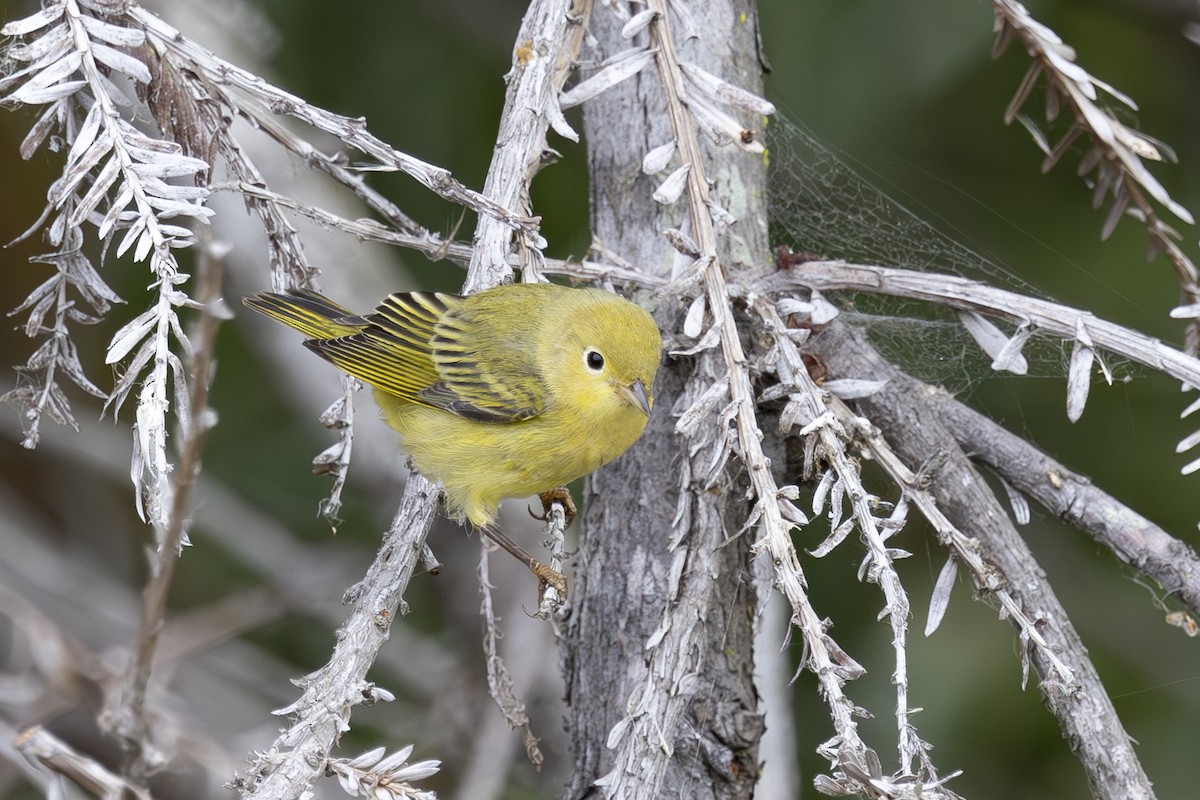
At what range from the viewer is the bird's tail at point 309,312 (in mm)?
2711

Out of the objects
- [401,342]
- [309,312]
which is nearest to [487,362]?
[401,342]

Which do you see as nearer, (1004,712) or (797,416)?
(797,416)

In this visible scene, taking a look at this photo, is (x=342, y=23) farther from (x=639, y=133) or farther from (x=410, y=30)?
(x=639, y=133)

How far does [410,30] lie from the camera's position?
Result: 16.2 feet

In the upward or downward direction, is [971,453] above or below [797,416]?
above

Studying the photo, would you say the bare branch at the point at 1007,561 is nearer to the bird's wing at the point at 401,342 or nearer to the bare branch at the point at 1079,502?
the bare branch at the point at 1079,502

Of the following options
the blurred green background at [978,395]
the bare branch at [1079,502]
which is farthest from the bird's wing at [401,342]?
the bare branch at [1079,502]

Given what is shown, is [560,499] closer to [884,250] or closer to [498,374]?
[498,374]

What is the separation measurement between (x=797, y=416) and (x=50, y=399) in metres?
1.37

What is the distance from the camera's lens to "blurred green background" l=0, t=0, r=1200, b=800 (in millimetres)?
4047

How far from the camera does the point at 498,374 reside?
10.0 feet

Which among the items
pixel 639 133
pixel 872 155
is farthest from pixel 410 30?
pixel 639 133

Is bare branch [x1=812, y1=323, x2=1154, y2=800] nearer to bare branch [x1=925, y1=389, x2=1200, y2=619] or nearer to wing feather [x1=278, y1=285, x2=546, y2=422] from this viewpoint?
bare branch [x1=925, y1=389, x2=1200, y2=619]

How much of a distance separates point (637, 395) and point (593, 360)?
1.00 feet
